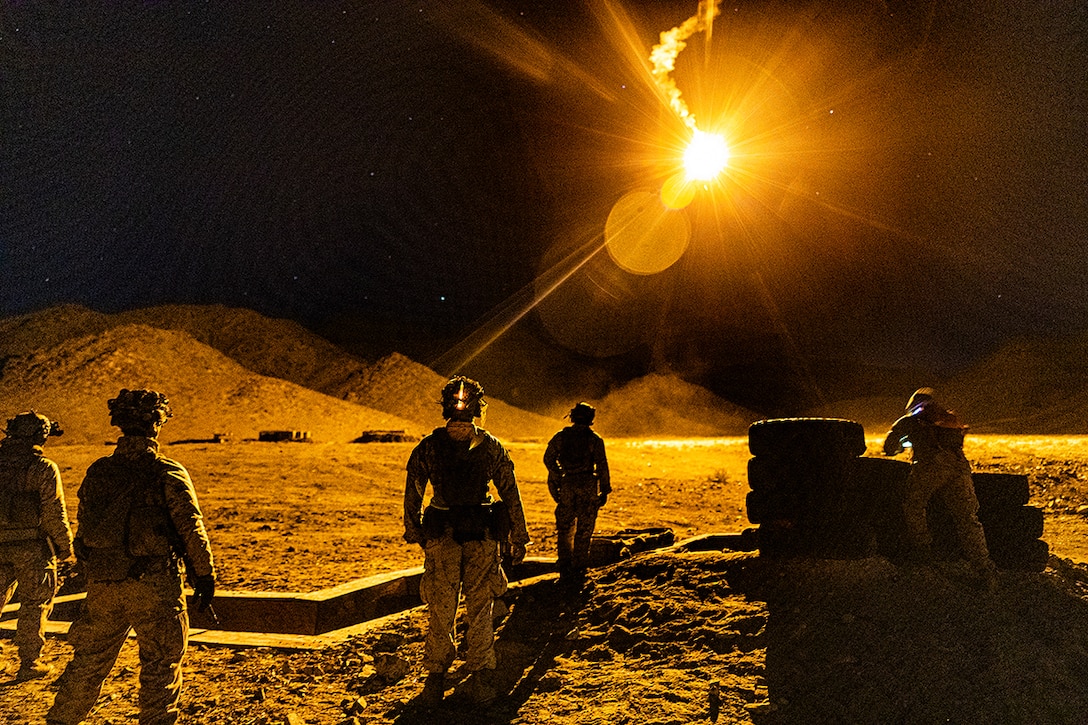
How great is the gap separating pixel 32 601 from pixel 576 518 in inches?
206

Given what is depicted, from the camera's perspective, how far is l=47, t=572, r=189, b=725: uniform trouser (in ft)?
12.7

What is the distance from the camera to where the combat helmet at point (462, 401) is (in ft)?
16.9

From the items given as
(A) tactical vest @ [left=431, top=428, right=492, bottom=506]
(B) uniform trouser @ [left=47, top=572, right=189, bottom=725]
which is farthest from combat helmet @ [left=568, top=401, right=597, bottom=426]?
(B) uniform trouser @ [left=47, top=572, right=189, bottom=725]

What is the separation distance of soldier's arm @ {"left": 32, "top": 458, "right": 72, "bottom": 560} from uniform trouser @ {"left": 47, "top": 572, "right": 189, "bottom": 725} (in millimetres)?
2221

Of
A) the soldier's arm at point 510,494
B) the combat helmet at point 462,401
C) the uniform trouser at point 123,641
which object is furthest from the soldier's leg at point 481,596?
the uniform trouser at point 123,641

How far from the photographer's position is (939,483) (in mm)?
5984

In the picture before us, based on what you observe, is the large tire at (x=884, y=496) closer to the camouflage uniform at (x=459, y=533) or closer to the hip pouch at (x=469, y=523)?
the camouflage uniform at (x=459, y=533)

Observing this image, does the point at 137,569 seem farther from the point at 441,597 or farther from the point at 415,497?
the point at 441,597

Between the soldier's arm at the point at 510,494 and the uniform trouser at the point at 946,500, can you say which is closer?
the soldier's arm at the point at 510,494

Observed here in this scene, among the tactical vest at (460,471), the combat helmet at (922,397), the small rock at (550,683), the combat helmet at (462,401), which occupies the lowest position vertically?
the small rock at (550,683)

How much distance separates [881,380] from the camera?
75.8 metres

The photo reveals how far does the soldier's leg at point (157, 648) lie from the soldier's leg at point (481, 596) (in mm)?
1880

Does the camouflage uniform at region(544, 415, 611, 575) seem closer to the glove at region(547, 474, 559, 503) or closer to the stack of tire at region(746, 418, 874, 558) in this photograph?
the glove at region(547, 474, 559, 503)

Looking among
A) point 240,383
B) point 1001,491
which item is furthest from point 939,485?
point 240,383
